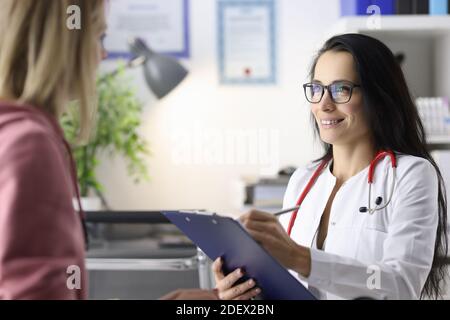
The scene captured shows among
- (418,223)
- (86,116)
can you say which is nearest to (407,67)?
(418,223)

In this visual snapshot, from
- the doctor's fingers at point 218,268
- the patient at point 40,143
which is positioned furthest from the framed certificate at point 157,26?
the patient at point 40,143

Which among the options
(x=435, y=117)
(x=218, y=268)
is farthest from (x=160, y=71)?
(x=218, y=268)

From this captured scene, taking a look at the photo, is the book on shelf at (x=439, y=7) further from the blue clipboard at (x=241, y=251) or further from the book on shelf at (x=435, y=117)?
the blue clipboard at (x=241, y=251)

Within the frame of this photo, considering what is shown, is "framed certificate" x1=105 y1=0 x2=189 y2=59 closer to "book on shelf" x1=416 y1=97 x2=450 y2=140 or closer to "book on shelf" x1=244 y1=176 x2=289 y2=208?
"book on shelf" x1=244 y1=176 x2=289 y2=208

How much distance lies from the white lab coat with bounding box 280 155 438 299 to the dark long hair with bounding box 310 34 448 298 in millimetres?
27

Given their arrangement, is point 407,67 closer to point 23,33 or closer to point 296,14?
point 296,14

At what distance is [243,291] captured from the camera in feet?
2.02

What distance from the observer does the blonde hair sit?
396 mm

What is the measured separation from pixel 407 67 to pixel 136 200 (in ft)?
3.07

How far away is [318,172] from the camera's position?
0.83 meters

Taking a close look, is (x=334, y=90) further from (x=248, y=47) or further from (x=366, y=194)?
(x=248, y=47)

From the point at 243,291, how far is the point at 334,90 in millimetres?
255

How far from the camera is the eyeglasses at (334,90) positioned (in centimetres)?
72
